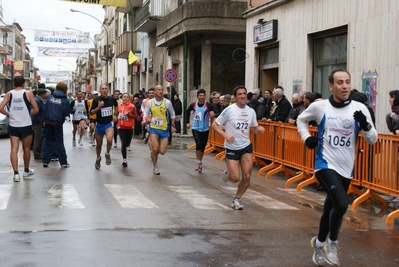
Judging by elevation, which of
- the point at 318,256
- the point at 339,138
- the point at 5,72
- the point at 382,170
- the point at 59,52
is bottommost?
the point at 318,256

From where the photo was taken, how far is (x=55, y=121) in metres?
14.9

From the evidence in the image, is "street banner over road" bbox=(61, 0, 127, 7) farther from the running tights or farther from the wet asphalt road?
the running tights

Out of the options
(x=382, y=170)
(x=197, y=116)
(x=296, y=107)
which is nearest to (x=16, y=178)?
(x=197, y=116)

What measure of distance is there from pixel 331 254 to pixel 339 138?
109cm

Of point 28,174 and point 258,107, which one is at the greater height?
point 258,107

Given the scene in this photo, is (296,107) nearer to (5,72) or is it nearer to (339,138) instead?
(339,138)

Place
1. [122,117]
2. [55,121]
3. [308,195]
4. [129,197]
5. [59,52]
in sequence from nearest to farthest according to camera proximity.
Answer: [129,197] < [308,195] < [55,121] < [122,117] < [59,52]

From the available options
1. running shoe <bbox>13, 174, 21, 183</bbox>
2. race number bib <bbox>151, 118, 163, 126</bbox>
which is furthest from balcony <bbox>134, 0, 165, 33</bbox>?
running shoe <bbox>13, 174, 21, 183</bbox>

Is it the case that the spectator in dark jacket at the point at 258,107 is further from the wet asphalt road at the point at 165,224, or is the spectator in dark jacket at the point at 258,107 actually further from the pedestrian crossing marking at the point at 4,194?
the pedestrian crossing marking at the point at 4,194

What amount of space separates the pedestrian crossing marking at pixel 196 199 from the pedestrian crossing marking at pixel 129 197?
637mm

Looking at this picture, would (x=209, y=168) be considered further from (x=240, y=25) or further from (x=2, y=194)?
(x=240, y=25)

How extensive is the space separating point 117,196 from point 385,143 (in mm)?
4192

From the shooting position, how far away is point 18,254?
21.0 feet

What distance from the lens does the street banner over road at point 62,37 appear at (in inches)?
2261
